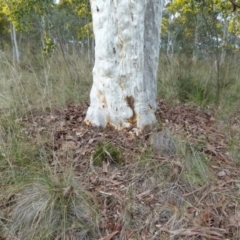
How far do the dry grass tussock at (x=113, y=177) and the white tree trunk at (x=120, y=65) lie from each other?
0.17 metres

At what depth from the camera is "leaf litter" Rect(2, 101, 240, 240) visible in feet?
6.39

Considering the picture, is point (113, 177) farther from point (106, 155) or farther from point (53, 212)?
point (53, 212)

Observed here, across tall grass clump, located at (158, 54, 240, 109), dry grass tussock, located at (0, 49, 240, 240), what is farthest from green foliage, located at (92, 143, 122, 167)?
tall grass clump, located at (158, 54, 240, 109)

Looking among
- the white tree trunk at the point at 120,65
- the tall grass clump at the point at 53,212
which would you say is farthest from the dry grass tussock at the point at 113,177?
the white tree trunk at the point at 120,65

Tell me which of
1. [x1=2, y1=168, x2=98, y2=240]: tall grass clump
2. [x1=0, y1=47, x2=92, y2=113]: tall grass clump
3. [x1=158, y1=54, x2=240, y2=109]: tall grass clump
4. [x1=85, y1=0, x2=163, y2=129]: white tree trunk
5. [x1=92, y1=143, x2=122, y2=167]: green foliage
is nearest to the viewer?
[x1=2, y1=168, x2=98, y2=240]: tall grass clump

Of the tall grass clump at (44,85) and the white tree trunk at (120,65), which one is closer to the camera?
the white tree trunk at (120,65)

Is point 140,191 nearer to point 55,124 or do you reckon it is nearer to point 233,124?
point 55,124

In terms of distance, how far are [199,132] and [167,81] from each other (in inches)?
80.7

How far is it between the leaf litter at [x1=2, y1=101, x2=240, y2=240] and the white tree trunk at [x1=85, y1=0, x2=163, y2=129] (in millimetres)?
153

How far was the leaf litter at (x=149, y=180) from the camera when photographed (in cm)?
195

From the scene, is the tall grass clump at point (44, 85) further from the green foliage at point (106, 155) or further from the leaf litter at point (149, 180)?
the green foliage at point (106, 155)

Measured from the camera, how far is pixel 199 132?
311cm

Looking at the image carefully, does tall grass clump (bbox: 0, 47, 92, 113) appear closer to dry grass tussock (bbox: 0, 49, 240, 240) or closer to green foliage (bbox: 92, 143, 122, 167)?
dry grass tussock (bbox: 0, 49, 240, 240)

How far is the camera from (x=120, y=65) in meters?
2.92
